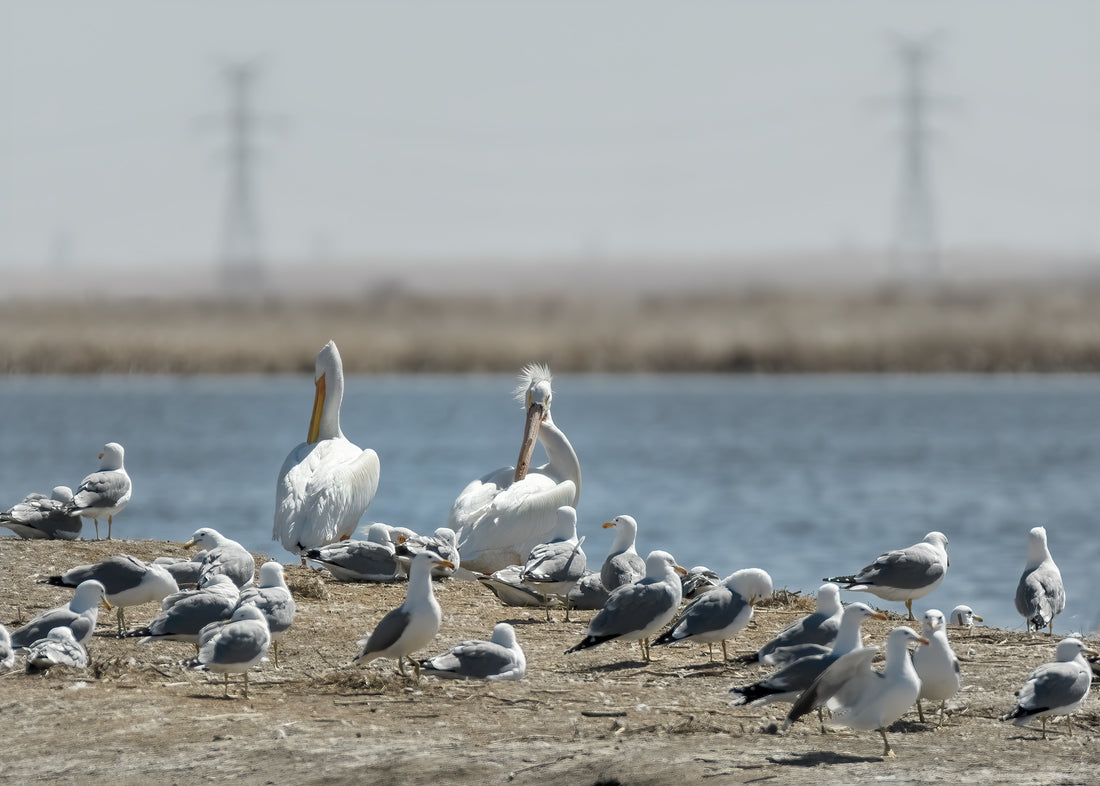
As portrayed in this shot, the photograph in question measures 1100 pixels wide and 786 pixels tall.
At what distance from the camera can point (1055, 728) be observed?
6.93 metres

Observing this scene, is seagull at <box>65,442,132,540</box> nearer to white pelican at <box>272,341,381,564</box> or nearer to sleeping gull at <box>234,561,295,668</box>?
white pelican at <box>272,341,381,564</box>

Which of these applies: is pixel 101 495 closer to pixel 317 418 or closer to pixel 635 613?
pixel 317 418

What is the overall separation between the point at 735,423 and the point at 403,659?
119 ft

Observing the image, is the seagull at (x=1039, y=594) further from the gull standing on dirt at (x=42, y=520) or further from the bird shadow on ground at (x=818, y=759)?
the gull standing on dirt at (x=42, y=520)

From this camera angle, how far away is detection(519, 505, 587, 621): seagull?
9.30m

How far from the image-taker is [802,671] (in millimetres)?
6828

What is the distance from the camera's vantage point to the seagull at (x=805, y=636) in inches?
293

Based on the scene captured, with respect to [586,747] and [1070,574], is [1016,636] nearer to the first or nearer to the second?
[586,747]

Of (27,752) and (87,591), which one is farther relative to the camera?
(87,591)

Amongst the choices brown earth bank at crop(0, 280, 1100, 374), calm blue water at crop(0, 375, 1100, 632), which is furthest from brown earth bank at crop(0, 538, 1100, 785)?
brown earth bank at crop(0, 280, 1100, 374)

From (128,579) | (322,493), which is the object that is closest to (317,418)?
(322,493)

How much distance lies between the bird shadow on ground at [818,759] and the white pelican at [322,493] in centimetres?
509

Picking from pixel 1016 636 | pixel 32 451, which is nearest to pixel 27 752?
pixel 1016 636

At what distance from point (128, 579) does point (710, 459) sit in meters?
25.3
